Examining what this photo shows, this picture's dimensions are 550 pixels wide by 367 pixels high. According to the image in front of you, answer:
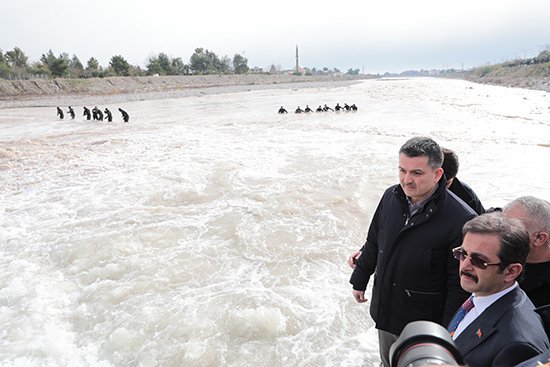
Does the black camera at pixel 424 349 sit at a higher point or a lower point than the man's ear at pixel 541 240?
higher

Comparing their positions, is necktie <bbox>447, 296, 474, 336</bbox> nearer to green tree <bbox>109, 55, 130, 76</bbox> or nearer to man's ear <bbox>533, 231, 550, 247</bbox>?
man's ear <bbox>533, 231, 550, 247</bbox>

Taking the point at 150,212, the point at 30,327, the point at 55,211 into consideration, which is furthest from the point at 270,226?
the point at 55,211

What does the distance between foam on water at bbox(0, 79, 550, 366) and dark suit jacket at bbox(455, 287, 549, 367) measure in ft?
7.06

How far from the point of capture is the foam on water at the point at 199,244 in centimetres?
388

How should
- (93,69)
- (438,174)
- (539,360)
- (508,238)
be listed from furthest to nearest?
(93,69), (438,174), (508,238), (539,360)

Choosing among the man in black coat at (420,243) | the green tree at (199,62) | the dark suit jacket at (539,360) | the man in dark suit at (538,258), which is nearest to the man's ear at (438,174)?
the man in black coat at (420,243)

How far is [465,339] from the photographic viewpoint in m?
1.72

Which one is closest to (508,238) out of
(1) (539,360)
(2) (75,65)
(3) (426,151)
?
(1) (539,360)

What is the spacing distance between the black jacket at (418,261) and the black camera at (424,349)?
3.58 ft

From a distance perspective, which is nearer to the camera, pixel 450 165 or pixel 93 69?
pixel 450 165

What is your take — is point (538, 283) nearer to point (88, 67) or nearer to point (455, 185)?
point (455, 185)

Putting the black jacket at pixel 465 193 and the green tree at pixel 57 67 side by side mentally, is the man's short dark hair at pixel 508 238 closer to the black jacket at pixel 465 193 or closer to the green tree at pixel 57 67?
the black jacket at pixel 465 193

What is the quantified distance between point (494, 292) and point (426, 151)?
947mm

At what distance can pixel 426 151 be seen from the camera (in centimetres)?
231
